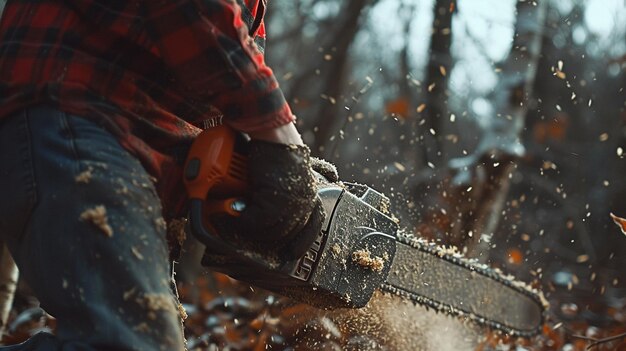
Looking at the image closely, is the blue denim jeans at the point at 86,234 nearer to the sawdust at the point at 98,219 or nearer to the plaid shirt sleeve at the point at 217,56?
the sawdust at the point at 98,219

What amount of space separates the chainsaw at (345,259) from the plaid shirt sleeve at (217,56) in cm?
12

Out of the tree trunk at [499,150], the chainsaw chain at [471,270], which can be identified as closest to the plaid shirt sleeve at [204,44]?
the chainsaw chain at [471,270]

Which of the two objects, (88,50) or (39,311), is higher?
(88,50)

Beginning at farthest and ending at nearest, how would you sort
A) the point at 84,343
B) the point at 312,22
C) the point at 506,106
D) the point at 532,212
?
the point at 532,212 → the point at 312,22 → the point at 506,106 → the point at 84,343

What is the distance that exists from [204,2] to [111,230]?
1.55ft

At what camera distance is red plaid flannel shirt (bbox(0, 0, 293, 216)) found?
1556mm

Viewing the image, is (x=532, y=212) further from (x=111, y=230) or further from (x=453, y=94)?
(x=111, y=230)

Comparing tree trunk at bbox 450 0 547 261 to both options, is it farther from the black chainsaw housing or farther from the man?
the man

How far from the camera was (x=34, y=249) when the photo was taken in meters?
1.48

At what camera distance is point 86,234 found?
57.1 inches

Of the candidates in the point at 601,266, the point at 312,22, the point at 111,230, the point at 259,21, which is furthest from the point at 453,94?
the point at 111,230

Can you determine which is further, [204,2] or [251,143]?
[251,143]

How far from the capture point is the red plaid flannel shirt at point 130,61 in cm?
156

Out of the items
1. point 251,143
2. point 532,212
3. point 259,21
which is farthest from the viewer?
point 532,212
